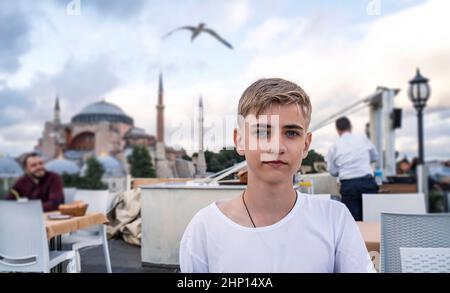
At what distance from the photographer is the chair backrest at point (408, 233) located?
1051 mm

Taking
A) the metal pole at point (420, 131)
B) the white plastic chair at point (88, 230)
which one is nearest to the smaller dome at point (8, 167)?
the white plastic chair at point (88, 230)

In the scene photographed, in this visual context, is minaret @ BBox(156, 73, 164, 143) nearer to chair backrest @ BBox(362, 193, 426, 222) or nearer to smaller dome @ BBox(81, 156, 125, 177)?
chair backrest @ BBox(362, 193, 426, 222)

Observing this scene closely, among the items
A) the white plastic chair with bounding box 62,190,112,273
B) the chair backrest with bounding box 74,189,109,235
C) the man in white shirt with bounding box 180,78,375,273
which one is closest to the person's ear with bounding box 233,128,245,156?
the man in white shirt with bounding box 180,78,375,273

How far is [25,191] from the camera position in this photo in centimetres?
241

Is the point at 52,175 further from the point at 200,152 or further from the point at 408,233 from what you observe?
the point at 408,233

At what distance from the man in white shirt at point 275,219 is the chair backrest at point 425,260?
223mm

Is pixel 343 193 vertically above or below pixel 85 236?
above

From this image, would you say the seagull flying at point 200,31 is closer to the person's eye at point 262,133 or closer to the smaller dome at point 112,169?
the person's eye at point 262,133

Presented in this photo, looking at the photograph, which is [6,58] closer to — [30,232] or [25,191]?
[30,232]

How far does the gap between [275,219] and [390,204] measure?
0.70 meters

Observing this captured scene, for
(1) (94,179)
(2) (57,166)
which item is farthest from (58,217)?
(1) (94,179)

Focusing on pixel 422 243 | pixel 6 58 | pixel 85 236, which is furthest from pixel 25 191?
pixel 422 243

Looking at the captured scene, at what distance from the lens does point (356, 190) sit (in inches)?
→ 48.3
